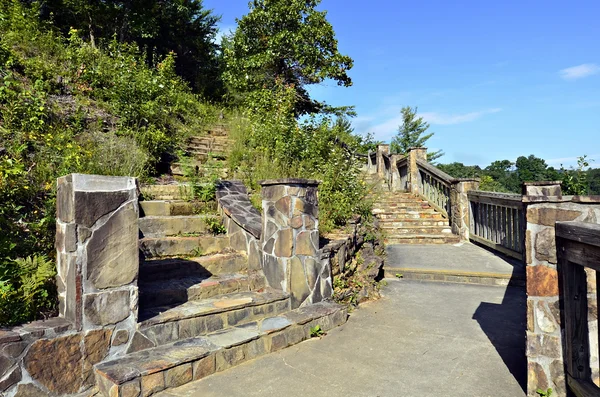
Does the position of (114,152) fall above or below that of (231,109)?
below

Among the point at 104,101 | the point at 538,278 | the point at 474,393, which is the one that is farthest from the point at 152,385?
the point at 104,101

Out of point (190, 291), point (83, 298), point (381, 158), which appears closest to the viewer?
point (83, 298)

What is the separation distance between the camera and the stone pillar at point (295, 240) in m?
4.26

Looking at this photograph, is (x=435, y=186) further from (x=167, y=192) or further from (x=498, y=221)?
(x=167, y=192)

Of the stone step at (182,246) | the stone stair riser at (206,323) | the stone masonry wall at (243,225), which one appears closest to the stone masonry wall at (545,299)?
the stone stair riser at (206,323)

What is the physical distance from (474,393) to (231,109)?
41.9ft

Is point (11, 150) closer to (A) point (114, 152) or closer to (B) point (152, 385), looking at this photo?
(A) point (114, 152)

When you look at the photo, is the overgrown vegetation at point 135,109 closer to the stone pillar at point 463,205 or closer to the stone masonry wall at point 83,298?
the stone masonry wall at point 83,298

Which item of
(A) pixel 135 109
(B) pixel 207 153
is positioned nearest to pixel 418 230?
(B) pixel 207 153

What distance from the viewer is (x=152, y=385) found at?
2.79m

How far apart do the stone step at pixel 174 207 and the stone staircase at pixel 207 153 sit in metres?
1.36

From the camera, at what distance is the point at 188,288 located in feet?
12.8

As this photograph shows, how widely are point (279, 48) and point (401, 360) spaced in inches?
521

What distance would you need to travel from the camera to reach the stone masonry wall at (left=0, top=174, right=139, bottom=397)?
255cm
